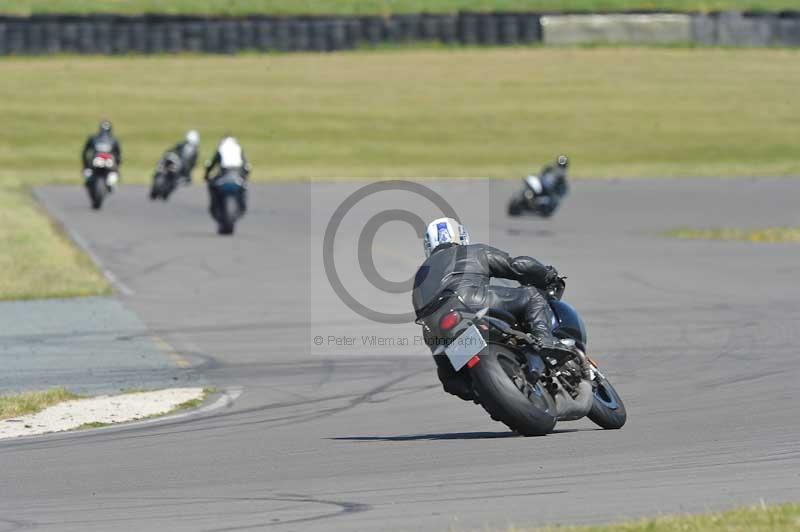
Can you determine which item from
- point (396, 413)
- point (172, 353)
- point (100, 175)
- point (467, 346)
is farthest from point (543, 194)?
point (467, 346)

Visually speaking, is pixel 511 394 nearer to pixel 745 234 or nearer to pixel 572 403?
pixel 572 403

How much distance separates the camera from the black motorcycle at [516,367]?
830 centimetres

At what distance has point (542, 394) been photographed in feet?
28.1

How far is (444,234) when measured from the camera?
8883 millimetres

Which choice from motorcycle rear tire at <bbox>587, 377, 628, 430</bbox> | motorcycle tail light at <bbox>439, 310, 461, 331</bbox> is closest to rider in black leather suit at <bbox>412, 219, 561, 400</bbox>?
motorcycle tail light at <bbox>439, 310, 461, 331</bbox>

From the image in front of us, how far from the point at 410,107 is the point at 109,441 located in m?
36.3

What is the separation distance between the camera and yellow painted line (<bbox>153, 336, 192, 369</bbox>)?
12836mm

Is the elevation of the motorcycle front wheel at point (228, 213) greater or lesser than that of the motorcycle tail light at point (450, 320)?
lesser

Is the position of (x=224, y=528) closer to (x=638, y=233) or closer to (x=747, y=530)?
(x=747, y=530)

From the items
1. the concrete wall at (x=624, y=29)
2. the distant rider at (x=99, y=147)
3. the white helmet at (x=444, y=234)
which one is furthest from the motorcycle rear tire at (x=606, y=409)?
the concrete wall at (x=624, y=29)

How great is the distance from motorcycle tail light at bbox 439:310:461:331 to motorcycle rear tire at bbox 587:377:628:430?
1.04 meters

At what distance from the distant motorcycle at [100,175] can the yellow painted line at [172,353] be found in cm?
1331

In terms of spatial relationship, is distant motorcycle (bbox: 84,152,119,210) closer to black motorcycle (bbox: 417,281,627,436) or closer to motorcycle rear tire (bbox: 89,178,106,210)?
motorcycle rear tire (bbox: 89,178,106,210)

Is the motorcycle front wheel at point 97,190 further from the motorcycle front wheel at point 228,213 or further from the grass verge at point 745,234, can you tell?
the grass verge at point 745,234
